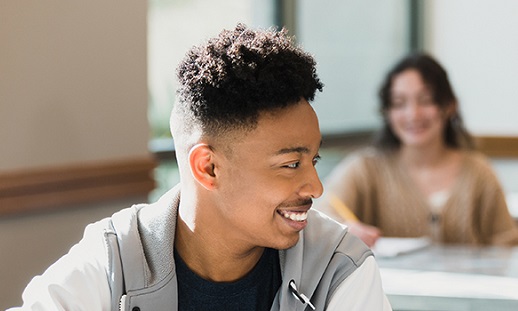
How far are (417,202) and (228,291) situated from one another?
1.87m

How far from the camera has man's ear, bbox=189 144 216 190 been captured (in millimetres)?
1509

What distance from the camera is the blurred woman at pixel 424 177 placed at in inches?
130

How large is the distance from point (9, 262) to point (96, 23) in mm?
702

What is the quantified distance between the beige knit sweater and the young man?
5.37 feet

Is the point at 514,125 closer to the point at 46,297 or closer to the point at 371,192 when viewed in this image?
the point at 371,192

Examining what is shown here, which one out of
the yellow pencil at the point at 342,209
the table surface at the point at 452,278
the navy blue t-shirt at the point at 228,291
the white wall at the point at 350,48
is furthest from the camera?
the white wall at the point at 350,48

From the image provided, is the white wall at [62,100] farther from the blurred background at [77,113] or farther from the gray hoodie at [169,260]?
the gray hoodie at [169,260]

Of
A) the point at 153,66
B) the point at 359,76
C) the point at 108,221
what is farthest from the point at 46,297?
the point at 359,76

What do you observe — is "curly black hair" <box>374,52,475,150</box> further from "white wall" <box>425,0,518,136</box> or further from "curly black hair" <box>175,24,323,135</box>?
"curly black hair" <box>175,24,323,135</box>

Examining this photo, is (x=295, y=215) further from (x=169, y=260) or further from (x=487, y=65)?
(x=487, y=65)

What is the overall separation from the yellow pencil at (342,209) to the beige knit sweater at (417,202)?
0.02 metres

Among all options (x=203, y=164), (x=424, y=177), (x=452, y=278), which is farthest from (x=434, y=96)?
(x=203, y=164)

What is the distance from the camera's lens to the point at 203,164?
59.7 inches

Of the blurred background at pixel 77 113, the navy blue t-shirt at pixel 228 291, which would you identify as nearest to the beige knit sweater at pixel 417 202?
the blurred background at pixel 77 113
